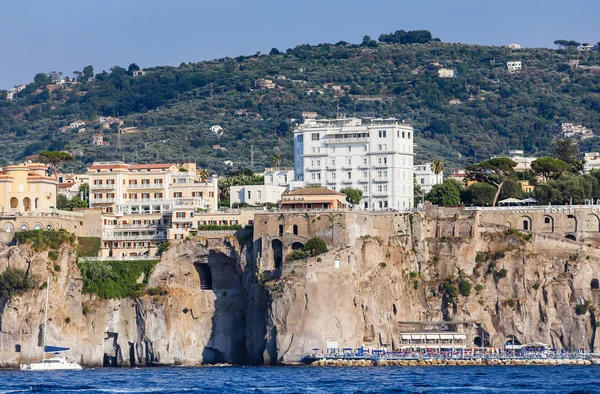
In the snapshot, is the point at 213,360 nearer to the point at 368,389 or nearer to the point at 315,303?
the point at 315,303

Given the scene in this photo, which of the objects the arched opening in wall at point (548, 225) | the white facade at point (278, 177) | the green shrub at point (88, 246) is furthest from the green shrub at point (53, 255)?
the arched opening in wall at point (548, 225)

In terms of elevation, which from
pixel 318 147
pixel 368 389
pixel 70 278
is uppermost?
pixel 318 147

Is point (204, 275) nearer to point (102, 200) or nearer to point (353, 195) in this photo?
point (353, 195)

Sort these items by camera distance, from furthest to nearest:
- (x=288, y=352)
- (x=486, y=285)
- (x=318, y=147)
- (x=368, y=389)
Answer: (x=318, y=147)
(x=486, y=285)
(x=288, y=352)
(x=368, y=389)

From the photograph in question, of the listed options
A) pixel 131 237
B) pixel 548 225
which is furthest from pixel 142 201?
pixel 548 225

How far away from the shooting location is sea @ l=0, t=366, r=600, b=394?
3807 inches

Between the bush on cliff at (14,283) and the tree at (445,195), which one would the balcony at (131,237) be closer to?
the bush on cliff at (14,283)

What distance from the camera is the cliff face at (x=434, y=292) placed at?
385 ft

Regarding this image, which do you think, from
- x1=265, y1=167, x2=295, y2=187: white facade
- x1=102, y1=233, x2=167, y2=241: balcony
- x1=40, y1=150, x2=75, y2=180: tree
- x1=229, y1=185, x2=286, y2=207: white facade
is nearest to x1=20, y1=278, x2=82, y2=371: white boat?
x1=102, y1=233, x2=167, y2=241: balcony

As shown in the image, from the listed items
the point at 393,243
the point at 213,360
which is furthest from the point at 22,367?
the point at 393,243

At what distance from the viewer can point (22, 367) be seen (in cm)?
11662

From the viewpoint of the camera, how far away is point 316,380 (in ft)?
336

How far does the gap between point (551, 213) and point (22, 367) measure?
140 feet

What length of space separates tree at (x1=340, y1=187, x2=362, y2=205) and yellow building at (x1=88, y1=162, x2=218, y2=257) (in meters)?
11.7
